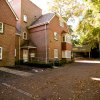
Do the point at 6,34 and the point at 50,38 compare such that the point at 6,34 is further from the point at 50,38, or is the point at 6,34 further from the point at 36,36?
the point at 50,38

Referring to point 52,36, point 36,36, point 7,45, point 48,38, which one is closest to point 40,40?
→ point 36,36

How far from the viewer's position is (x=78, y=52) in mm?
60812

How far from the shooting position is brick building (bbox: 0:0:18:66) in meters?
22.7

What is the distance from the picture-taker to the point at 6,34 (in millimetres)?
23359

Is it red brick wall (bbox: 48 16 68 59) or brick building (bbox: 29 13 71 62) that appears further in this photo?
red brick wall (bbox: 48 16 68 59)

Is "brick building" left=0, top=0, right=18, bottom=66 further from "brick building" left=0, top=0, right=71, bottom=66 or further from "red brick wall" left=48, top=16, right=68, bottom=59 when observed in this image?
"red brick wall" left=48, top=16, right=68, bottom=59

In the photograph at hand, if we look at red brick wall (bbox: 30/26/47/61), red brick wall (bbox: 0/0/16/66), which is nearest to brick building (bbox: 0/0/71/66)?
red brick wall (bbox: 30/26/47/61)

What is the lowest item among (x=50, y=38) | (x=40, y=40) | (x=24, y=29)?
(x=40, y=40)

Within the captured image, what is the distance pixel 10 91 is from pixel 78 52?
52.0 meters

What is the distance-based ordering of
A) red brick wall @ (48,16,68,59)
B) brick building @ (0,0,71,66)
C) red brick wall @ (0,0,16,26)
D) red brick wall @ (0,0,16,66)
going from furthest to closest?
red brick wall @ (48,16,68,59) < brick building @ (0,0,71,66) < red brick wall @ (0,0,16,26) < red brick wall @ (0,0,16,66)

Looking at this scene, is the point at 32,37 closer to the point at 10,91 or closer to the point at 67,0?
the point at 67,0

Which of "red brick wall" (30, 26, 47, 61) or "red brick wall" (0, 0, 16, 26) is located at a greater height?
"red brick wall" (0, 0, 16, 26)

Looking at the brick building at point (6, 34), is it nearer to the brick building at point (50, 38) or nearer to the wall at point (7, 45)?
the wall at point (7, 45)

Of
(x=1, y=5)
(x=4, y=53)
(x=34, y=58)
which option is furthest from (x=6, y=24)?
(x=34, y=58)
